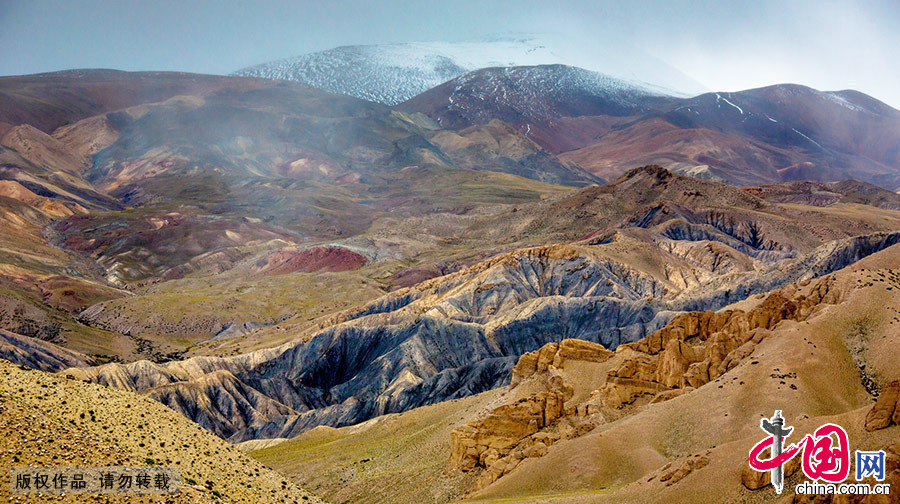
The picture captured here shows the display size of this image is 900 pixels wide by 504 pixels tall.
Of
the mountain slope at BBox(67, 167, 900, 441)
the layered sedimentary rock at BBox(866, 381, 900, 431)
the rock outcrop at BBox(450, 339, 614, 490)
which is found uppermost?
the layered sedimentary rock at BBox(866, 381, 900, 431)

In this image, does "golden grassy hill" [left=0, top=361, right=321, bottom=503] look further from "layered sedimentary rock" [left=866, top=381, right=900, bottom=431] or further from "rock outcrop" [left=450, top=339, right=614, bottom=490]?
"layered sedimentary rock" [left=866, top=381, right=900, bottom=431]

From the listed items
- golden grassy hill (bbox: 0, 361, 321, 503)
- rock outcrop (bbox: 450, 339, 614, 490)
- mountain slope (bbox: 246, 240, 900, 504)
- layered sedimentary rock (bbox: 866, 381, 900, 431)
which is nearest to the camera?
golden grassy hill (bbox: 0, 361, 321, 503)

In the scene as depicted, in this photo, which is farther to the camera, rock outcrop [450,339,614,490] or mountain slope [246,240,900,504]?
rock outcrop [450,339,614,490]

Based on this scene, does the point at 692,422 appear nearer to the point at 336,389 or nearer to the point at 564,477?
the point at 564,477

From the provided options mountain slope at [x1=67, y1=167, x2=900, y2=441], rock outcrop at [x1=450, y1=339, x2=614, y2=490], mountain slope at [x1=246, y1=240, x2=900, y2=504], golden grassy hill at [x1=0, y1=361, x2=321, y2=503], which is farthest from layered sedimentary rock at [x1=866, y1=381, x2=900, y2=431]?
mountain slope at [x1=67, y1=167, x2=900, y2=441]

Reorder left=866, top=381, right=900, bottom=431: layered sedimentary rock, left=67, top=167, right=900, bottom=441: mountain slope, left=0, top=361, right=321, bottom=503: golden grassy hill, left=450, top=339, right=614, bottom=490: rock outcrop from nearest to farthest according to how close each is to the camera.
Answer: left=0, top=361, right=321, bottom=503: golden grassy hill
left=866, top=381, right=900, bottom=431: layered sedimentary rock
left=450, top=339, right=614, bottom=490: rock outcrop
left=67, top=167, right=900, bottom=441: mountain slope

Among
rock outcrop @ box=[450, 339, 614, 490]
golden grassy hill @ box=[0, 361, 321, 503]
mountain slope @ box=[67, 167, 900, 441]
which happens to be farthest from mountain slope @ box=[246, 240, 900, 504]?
mountain slope @ box=[67, 167, 900, 441]

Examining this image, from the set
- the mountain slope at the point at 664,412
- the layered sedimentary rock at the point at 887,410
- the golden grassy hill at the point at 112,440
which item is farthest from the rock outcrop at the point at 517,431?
the layered sedimentary rock at the point at 887,410

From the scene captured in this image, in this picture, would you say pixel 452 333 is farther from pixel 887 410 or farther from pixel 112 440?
pixel 112 440

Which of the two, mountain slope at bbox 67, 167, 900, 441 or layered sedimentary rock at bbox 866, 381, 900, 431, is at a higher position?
layered sedimentary rock at bbox 866, 381, 900, 431

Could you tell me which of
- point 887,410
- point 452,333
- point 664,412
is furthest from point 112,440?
point 452,333
